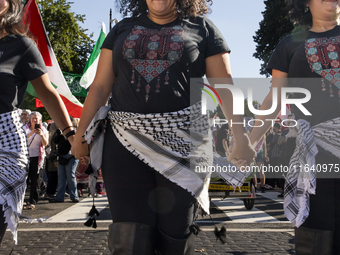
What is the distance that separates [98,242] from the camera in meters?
5.08

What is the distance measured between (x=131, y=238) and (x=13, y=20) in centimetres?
148

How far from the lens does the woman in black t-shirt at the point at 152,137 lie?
2.34 metres

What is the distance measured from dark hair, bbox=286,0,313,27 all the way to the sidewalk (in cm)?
260

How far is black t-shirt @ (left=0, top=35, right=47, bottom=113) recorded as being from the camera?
8.00ft

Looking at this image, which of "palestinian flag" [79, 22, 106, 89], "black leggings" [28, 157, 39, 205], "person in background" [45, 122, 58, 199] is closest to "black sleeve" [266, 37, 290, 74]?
"black leggings" [28, 157, 39, 205]

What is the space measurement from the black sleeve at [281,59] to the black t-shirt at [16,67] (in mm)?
1465

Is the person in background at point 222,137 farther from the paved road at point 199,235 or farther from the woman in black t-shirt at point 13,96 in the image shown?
the woman in black t-shirt at point 13,96

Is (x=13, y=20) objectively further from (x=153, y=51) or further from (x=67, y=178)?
(x=67, y=178)

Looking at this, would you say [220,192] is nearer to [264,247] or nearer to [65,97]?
[264,247]

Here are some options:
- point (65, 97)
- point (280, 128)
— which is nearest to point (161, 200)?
point (65, 97)

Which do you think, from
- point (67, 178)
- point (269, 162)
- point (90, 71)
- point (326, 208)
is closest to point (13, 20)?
point (326, 208)

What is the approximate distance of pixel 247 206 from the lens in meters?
8.53

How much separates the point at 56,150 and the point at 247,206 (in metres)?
4.54

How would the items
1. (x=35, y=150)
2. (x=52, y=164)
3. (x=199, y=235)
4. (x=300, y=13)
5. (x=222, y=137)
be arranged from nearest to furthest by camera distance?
(x=300, y=13), (x=199, y=235), (x=35, y=150), (x=222, y=137), (x=52, y=164)
